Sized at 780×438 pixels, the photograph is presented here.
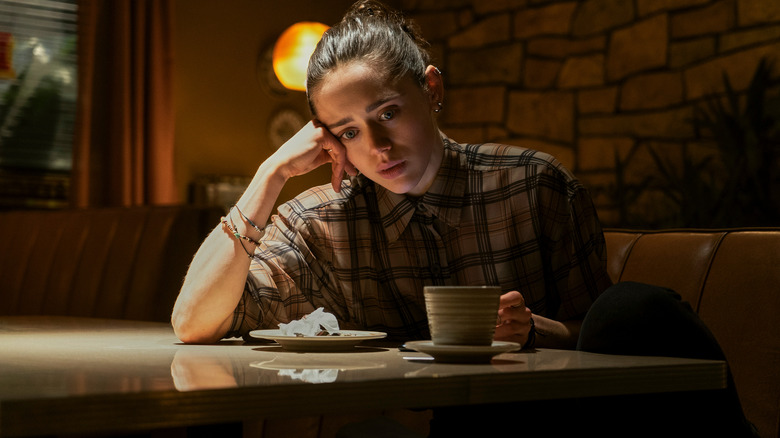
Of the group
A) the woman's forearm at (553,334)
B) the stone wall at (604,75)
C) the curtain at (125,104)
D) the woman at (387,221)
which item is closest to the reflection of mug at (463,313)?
the woman's forearm at (553,334)

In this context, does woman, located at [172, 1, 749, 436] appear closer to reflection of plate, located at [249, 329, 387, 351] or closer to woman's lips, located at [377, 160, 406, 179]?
woman's lips, located at [377, 160, 406, 179]

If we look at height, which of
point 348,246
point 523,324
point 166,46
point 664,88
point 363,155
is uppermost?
point 166,46

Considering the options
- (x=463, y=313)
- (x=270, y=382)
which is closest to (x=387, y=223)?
(x=463, y=313)

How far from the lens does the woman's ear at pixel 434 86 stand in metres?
1.67

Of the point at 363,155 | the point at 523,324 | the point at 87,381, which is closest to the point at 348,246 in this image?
the point at 363,155

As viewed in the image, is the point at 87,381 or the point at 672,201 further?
the point at 672,201

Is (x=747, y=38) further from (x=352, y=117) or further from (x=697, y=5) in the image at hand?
(x=352, y=117)

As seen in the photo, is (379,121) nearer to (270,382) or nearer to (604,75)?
(270,382)

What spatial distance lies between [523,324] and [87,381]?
66cm

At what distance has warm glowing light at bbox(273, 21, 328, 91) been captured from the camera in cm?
429

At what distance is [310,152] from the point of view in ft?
5.37

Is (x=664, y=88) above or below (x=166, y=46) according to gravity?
below

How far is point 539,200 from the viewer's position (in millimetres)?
1596

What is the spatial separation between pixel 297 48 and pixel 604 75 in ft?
6.19
